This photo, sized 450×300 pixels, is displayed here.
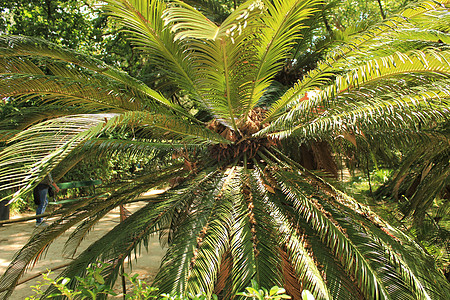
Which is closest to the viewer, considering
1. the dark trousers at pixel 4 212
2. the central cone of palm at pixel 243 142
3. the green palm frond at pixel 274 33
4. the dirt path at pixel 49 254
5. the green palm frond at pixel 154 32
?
the green palm frond at pixel 274 33

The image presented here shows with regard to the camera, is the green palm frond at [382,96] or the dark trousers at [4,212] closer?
the green palm frond at [382,96]

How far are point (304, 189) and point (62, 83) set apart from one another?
2.40 metres

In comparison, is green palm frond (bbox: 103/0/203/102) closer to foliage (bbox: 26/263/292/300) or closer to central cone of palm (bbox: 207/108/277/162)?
central cone of palm (bbox: 207/108/277/162)

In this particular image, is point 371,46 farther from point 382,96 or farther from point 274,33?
point 274,33

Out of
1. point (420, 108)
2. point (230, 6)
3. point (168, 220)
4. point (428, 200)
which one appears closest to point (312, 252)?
point (168, 220)

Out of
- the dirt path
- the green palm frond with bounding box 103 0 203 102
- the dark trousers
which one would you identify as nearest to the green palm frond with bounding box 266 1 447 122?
the green palm frond with bounding box 103 0 203 102

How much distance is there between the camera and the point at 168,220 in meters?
2.78

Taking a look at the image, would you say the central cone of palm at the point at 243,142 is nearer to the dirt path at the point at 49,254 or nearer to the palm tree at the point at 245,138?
the palm tree at the point at 245,138

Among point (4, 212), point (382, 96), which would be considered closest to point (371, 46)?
Result: point (382, 96)

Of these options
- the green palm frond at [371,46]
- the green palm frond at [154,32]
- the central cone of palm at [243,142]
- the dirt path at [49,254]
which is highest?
the green palm frond at [154,32]

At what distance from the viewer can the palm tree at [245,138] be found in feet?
7.00

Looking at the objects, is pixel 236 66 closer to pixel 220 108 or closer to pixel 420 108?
pixel 220 108

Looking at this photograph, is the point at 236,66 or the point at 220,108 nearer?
the point at 236,66

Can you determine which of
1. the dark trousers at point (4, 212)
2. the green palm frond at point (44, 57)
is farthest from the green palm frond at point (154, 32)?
the dark trousers at point (4, 212)
